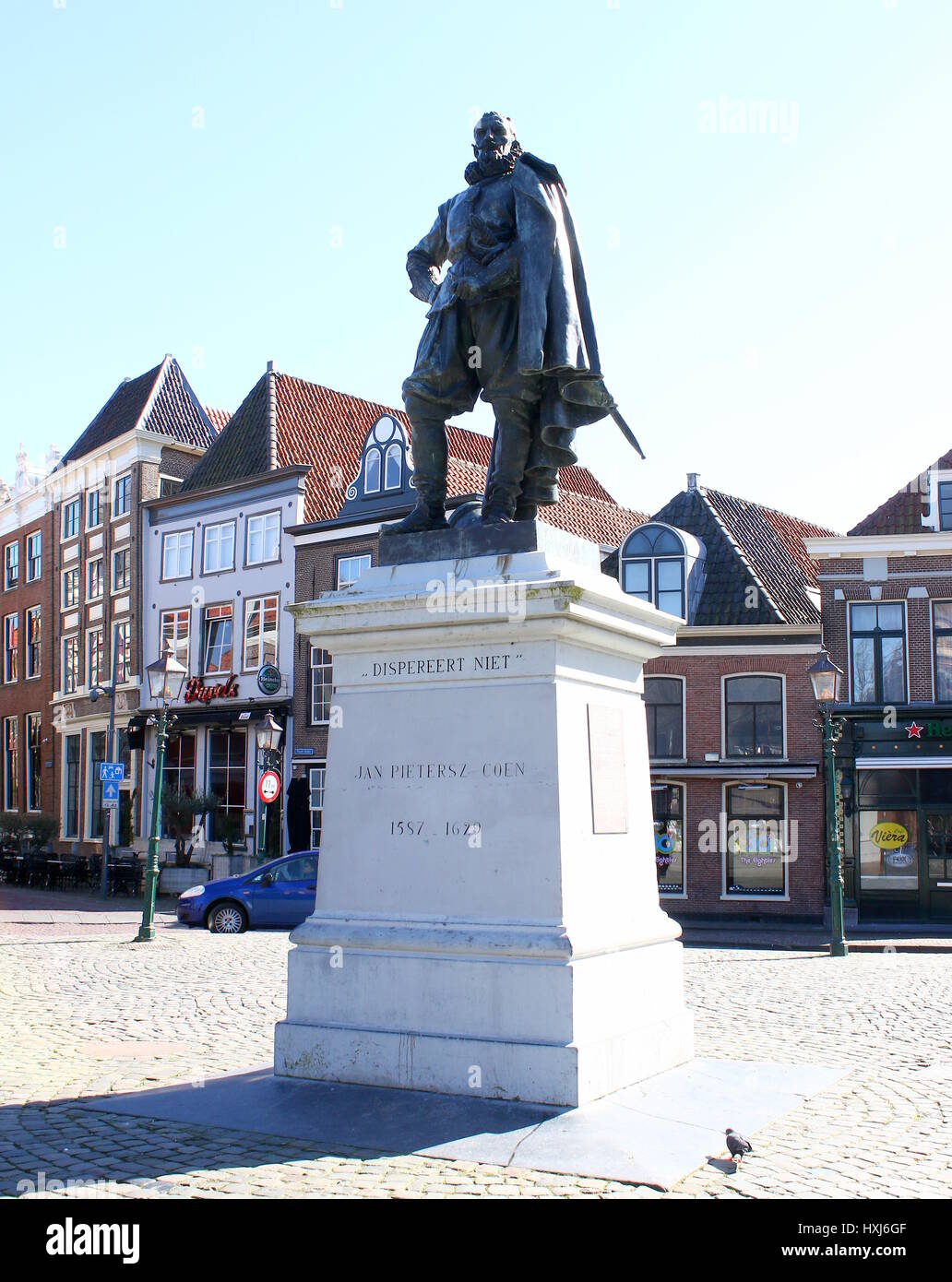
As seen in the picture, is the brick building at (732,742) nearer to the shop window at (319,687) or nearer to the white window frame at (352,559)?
the white window frame at (352,559)

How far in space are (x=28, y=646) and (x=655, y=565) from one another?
31.4 meters

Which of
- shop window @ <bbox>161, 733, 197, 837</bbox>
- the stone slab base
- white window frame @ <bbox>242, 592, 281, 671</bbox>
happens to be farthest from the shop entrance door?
the stone slab base

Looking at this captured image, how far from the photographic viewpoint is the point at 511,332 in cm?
730

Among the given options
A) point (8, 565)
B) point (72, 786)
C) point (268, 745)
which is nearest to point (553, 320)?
point (268, 745)

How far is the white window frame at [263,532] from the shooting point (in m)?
38.0

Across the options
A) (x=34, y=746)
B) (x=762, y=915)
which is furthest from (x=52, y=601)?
(x=762, y=915)

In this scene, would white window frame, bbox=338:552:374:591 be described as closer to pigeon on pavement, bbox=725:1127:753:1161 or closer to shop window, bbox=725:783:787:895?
shop window, bbox=725:783:787:895

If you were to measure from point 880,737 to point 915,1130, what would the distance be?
23.7 metres

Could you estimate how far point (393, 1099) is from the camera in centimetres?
625

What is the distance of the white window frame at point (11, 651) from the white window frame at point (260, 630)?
63.9 ft

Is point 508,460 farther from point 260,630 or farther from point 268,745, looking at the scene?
point 260,630

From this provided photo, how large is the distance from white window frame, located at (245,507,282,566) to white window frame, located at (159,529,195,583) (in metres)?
2.85

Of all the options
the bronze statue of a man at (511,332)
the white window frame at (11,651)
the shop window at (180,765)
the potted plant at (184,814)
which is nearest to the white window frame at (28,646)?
the white window frame at (11,651)

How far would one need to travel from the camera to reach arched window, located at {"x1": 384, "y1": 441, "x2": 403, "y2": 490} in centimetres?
3528
